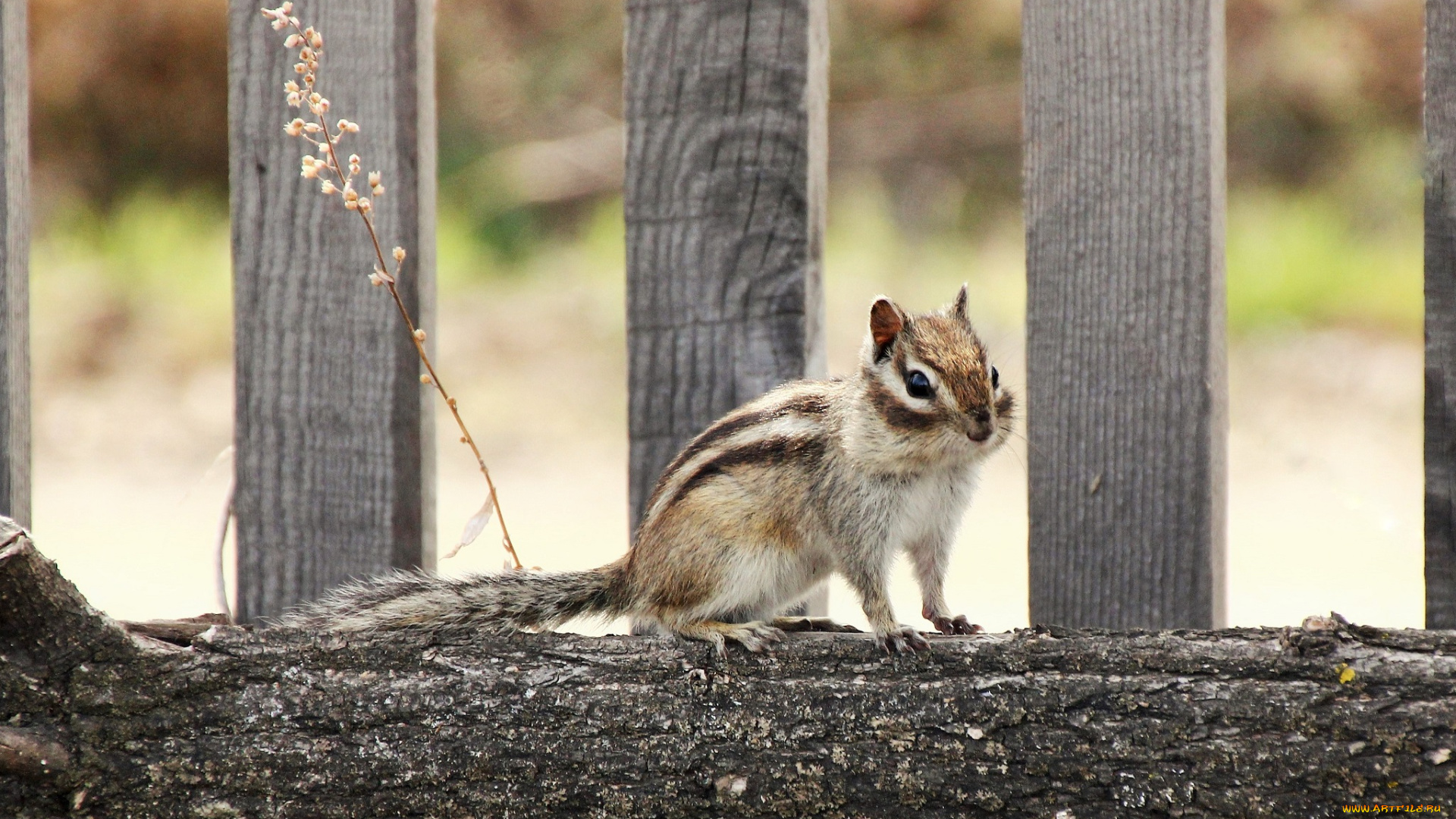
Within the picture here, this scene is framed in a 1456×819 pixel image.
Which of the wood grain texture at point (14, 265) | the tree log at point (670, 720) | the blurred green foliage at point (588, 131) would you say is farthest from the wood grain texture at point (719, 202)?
the blurred green foliage at point (588, 131)

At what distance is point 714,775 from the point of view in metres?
2.23

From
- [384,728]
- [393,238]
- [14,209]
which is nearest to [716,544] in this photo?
[384,728]

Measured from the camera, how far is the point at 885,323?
2754mm

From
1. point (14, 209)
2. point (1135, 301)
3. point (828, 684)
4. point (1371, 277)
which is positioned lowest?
point (828, 684)

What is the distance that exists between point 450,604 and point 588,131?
24.3 ft

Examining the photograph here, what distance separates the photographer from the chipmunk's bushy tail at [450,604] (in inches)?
101

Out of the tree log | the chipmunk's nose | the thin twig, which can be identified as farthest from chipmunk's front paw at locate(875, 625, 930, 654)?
the thin twig

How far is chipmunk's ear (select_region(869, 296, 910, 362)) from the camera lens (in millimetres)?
2727

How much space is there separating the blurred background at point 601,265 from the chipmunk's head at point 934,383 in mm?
2282

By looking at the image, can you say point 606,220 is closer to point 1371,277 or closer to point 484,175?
point 484,175

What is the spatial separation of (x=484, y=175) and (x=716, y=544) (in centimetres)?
701

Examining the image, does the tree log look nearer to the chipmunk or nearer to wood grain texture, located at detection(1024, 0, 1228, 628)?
the chipmunk

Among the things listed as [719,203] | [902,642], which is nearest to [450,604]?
[902,642]

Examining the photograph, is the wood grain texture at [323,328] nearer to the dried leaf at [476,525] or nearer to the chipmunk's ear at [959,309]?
the dried leaf at [476,525]
